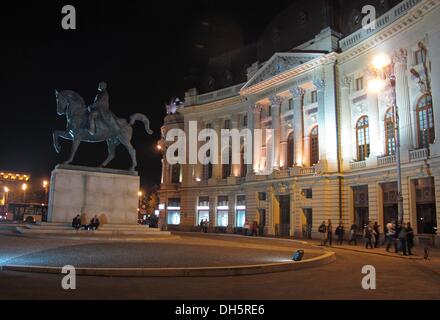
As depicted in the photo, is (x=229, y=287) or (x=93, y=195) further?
(x=93, y=195)

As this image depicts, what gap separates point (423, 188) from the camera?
30.2m

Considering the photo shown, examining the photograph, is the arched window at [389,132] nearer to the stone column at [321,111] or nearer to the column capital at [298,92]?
the stone column at [321,111]

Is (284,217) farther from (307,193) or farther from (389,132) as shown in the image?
(389,132)

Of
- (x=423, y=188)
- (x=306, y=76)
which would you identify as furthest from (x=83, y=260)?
(x=306, y=76)

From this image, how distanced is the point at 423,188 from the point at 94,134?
914 inches

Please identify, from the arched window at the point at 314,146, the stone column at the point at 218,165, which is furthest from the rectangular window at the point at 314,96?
the stone column at the point at 218,165

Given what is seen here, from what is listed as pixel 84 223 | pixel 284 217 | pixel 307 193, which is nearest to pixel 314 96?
pixel 307 193

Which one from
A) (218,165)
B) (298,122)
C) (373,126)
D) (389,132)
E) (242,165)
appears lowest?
(242,165)

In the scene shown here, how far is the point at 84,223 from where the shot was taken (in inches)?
957

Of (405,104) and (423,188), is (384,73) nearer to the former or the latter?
(405,104)

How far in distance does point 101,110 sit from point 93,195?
5.33m

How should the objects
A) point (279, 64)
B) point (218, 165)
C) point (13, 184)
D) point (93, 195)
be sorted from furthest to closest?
point (13, 184) < point (218, 165) < point (279, 64) < point (93, 195)

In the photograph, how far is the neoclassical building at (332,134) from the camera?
3077 centimetres

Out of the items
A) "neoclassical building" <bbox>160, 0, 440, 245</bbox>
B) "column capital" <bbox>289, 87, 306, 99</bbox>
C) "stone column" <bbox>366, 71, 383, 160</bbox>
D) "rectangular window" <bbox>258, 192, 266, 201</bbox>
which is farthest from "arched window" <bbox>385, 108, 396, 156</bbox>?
"rectangular window" <bbox>258, 192, 266, 201</bbox>
